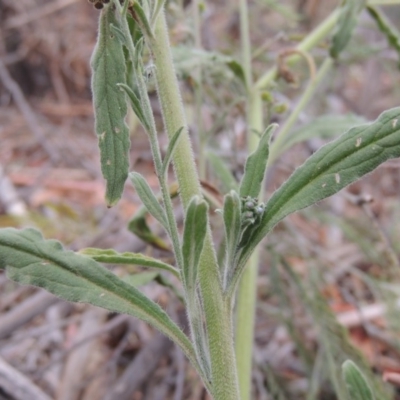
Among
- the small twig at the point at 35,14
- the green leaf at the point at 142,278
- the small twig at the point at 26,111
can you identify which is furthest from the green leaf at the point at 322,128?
the small twig at the point at 35,14

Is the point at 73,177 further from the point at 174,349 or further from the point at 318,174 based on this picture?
the point at 318,174

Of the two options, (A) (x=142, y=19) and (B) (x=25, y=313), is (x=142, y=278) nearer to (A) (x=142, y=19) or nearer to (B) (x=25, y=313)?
(A) (x=142, y=19)

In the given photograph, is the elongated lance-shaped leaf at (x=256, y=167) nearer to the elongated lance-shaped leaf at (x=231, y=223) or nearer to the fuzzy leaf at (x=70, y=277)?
the elongated lance-shaped leaf at (x=231, y=223)

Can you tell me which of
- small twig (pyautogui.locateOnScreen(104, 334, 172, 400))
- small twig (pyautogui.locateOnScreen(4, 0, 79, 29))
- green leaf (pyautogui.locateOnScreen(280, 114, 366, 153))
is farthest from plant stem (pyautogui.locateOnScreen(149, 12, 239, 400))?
small twig (pyautogui.locateOnScreen(4, 0, 79, 29))

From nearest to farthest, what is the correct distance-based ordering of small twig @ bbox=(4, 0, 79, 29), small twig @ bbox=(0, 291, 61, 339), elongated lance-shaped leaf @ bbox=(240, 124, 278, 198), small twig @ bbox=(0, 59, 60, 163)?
elongated lance-shaped leaf @ bbox=(240, 124, 278, 198) → small twig @ bbox=(0, 291, 61, 339) → small twig @ bbox=(0, 59, 60, 163) → small twig @ bbox=(4, 0, 79, 29)

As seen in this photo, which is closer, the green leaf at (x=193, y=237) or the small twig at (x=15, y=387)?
the green leaf at (x=193, y=237)

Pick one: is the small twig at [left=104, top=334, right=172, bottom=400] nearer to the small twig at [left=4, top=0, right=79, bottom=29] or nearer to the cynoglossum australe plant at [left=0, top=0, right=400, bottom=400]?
the cynoglossum australe plant at [left=0, top=0, right=400, bottom=400]

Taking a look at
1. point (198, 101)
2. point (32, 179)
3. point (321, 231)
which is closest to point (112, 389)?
point (198, 101)
